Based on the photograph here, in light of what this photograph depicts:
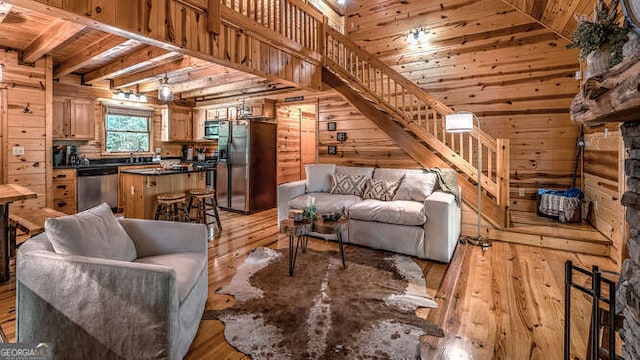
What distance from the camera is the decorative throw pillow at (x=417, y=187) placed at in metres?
3.84

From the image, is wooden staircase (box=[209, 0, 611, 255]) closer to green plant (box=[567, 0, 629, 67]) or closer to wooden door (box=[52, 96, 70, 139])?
green plant (box=[567, 0, 629, 67])

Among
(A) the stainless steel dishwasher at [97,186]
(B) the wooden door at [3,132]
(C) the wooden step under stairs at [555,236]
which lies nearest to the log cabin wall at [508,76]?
(C) the wooden step under stairs at [555,236]

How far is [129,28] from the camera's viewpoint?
97.7 inches

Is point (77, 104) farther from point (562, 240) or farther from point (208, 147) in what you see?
point (562, 240)

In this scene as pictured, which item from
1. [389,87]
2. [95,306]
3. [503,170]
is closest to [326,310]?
[95,306]

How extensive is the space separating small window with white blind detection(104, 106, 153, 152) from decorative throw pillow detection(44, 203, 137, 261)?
16.0ft

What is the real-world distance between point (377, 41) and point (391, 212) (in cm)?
395

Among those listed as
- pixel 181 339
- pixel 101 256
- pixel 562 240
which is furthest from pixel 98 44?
pixel 562 240

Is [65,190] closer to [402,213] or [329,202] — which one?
[329,202]

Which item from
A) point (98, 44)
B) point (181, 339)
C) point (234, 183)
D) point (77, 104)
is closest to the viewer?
point (181, 339)

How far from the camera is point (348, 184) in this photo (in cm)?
448

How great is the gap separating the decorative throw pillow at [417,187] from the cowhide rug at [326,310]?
0.93 meters

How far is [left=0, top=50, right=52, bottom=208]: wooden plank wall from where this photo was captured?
409cm

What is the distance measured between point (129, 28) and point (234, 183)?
347 centimetres
